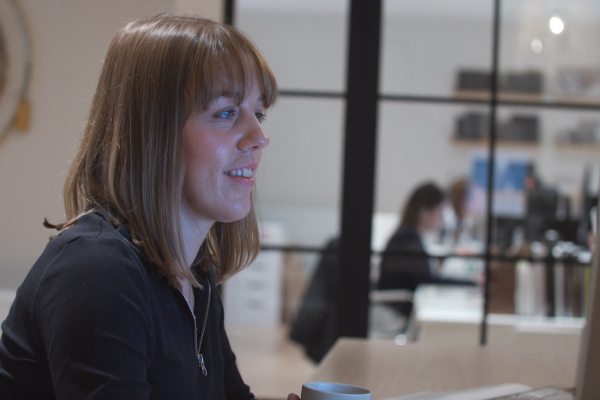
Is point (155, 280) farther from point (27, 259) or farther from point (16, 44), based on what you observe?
point (16, 44)

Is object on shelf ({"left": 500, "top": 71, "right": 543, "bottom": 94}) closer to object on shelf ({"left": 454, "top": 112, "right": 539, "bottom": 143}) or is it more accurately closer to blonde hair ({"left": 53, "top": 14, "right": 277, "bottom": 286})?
object on shelf ({"left": 454, "top": 112, "right": 539, "bottom": 143})

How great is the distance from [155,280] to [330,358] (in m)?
0.67

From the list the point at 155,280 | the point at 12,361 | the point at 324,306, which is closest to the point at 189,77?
the point at 155,280

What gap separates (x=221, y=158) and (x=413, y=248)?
1.98m

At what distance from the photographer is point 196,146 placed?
94 cm

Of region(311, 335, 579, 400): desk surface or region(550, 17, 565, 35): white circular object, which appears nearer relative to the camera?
region(311, 335, 579, 400): desk surface

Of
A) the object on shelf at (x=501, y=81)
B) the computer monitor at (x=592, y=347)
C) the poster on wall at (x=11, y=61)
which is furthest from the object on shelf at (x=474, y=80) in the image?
the computer monitor at (x=592, y=347)

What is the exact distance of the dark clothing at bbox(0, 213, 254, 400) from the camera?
2.40 feet

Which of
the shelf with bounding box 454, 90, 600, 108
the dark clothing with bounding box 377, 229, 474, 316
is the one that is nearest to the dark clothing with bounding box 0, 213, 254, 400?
the dark clothing with bounding box 377, 229, 474, 316

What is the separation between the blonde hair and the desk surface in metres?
0.52

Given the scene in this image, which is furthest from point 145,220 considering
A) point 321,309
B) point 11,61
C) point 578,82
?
point 578,82

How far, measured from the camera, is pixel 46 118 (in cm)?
241

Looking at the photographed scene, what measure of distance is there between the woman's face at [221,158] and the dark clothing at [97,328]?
A: 13 cm

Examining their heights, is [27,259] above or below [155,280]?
below
